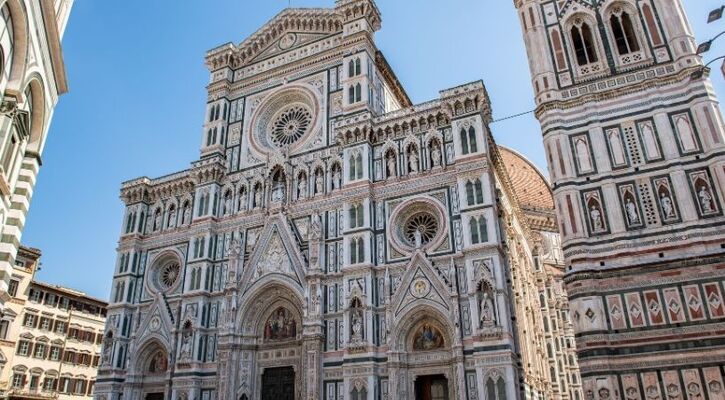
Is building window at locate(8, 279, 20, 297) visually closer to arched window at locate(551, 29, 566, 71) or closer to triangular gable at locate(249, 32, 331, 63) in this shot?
triangular gable at locate(249, 32, 331, 63)

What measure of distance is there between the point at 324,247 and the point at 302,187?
12.3 feet

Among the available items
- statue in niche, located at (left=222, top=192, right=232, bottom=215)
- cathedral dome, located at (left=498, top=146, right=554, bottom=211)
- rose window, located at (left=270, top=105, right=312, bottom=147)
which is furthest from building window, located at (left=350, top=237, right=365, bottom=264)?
cathedral dome, located at (left=498, top=146, right=554, bottom=211)

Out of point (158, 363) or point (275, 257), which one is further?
point (158, 363)

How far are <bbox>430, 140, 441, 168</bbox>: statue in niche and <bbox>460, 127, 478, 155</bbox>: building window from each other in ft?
4.05

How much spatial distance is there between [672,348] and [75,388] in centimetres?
3851

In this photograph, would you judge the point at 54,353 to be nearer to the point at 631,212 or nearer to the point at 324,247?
the point at 324,247

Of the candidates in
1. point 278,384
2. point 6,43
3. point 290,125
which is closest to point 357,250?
point 278,384

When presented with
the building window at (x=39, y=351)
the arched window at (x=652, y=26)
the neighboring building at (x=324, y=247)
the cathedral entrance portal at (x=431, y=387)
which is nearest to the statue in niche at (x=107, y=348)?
the neighboring building at (x=324, y=247)

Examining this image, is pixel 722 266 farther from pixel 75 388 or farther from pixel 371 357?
pixel 75 388

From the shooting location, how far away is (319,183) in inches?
1043

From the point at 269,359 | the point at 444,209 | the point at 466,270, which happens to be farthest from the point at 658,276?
the point at 269,359

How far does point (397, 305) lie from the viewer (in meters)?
21.8

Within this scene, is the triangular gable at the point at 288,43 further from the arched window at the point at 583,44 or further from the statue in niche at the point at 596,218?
the statue in niche at the point at 596,218

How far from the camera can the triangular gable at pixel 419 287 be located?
69.9 feet
